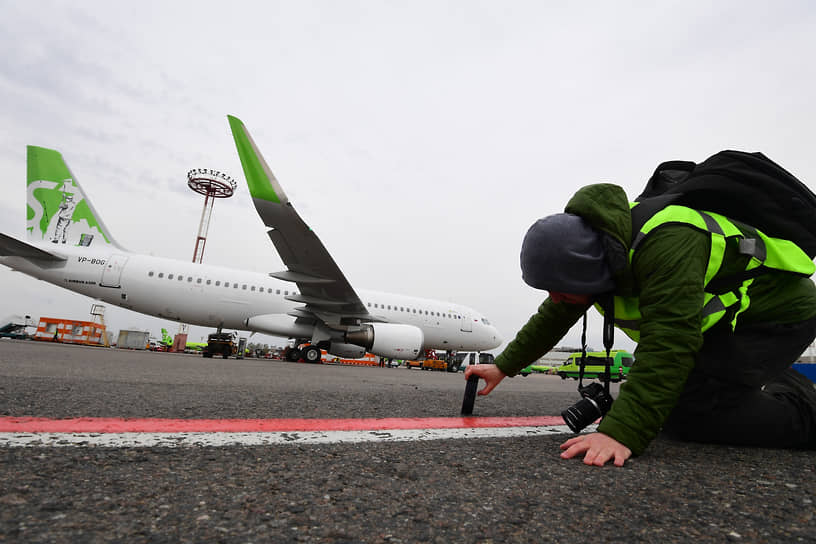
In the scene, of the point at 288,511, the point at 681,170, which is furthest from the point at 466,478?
the point at 681,170

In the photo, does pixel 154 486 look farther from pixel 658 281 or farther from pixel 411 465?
pixel 658 281

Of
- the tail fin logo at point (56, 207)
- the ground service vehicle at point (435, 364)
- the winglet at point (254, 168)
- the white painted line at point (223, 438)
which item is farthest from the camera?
the ground service vehicle at point (435, 364)

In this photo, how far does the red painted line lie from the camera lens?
42 centimetres

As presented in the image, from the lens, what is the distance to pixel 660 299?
1317 mm

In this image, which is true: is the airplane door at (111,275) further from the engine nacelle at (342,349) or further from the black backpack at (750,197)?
the black backpack at (750,197)

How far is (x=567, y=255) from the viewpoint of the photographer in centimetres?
146

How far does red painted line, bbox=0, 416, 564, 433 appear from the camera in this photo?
126 cm

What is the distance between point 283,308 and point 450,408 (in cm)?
1117

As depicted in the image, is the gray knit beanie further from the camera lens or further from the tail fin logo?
the tail fin logo

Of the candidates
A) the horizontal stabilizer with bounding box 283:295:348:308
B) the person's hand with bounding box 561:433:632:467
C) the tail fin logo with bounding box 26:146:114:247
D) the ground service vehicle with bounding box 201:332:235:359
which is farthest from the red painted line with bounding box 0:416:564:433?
the ground service vehicle with bounding box 201:332:235:359

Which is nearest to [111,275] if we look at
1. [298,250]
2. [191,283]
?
[191,283]

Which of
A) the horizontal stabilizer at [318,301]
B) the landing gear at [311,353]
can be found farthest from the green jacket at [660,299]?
the landing gear at [311,353]

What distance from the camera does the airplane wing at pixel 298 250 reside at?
8812 millimetres

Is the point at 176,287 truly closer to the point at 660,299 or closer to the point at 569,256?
the point at 569,256
